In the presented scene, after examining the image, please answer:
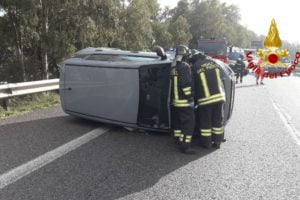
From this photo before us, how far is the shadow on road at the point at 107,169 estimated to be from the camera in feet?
11.5

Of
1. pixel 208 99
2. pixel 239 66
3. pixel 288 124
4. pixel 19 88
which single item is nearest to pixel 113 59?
pixel 208 99

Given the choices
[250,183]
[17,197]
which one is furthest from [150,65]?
[17,197]

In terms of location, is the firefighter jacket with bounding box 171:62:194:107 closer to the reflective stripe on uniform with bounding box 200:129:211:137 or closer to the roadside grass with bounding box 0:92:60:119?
the reflective stripe on uniform with bounding box 200:129:211:137

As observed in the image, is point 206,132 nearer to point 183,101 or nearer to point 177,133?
point 177,133

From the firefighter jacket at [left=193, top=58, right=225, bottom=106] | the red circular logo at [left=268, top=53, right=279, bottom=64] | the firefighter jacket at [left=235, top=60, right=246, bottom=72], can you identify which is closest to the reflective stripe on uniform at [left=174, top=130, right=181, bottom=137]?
the firefighter jacket at [left=193, top=58, right=225, bottom=106]

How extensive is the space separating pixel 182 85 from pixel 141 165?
4.30 feet

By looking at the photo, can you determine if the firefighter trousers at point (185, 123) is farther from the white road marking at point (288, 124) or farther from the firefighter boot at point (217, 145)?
the white road marking at point (288, 124)

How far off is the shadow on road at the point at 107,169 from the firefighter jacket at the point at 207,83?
0.79 metres

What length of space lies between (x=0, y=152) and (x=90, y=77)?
2049 millimetres

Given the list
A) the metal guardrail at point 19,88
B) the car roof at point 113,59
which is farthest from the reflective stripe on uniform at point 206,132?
the metal guardrail at point 19,88

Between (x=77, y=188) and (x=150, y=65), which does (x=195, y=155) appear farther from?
(x=77, y=188)

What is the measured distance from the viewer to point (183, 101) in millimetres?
5004

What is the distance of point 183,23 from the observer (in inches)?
1783

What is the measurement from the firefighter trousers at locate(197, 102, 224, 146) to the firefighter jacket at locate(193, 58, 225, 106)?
0.10 m
